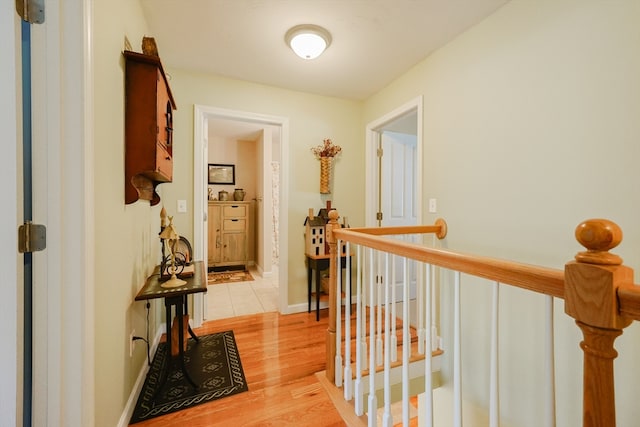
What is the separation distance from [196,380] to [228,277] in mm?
2667

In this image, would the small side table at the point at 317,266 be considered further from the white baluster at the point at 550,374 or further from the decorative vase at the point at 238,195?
the decorative vase at the point at 238,195

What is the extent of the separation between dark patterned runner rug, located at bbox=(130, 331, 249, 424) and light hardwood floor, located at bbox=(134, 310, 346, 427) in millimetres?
54

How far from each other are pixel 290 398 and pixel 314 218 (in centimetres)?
167

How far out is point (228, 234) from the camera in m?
4.79

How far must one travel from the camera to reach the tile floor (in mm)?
2944

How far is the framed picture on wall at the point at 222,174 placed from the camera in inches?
196

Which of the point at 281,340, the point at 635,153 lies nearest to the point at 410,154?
the point at 635,153

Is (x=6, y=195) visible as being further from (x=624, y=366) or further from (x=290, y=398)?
(x=624, y=366)

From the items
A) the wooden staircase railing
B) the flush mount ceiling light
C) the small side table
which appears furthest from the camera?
the small side table

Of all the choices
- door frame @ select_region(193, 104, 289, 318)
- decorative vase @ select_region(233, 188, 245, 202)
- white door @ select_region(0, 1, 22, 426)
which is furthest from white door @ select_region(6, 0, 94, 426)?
decorative vase @ select_region(233, 188, 245, 202)

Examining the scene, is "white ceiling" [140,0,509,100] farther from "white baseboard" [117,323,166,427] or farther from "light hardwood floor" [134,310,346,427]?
"light hardwood floor" [134,310,346,427]

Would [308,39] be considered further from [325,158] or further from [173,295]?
[173,295]

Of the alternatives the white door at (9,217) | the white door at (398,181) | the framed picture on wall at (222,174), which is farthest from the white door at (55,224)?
the framed picture on wall at (222,174)

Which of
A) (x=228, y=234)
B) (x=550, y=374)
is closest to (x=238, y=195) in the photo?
(x=228, y=234)
